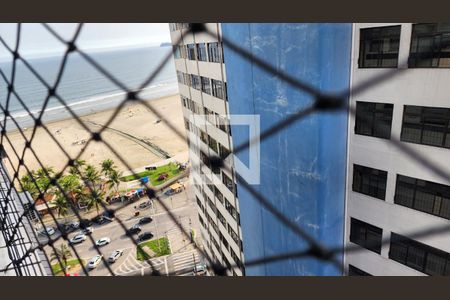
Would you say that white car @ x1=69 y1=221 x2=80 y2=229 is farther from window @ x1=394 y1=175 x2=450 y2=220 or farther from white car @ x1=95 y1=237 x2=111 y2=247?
window @ x1=394 y1=175 x2=450 y2=220

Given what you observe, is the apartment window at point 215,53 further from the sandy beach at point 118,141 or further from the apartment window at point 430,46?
the sandy beach at point 118,141

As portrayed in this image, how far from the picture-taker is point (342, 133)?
1.55 meters

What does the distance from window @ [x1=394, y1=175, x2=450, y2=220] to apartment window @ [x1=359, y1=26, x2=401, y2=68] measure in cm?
55

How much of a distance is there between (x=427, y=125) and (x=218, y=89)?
1.92 metres

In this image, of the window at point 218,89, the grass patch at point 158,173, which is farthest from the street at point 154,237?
the window at point 218,89

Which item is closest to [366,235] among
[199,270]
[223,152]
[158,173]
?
[223,152]

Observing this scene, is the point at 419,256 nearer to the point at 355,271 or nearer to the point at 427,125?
the point at 355,271

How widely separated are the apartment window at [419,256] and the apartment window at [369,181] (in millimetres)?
224

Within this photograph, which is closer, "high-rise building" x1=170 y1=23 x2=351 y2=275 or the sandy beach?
"high-rise building" x1=170 y1=23 x2=351 y2=275

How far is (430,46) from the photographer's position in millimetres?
1247

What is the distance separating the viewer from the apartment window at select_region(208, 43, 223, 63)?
2.73m

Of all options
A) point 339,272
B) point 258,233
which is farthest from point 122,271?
point 339,272

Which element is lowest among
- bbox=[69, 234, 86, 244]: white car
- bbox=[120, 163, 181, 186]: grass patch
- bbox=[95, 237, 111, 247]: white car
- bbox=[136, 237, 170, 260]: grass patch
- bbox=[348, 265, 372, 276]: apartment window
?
bbox=[69, 234, 86, 244]: white car

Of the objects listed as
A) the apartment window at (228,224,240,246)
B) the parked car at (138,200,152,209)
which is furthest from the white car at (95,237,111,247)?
the apartment window at (228,224,240,246)
